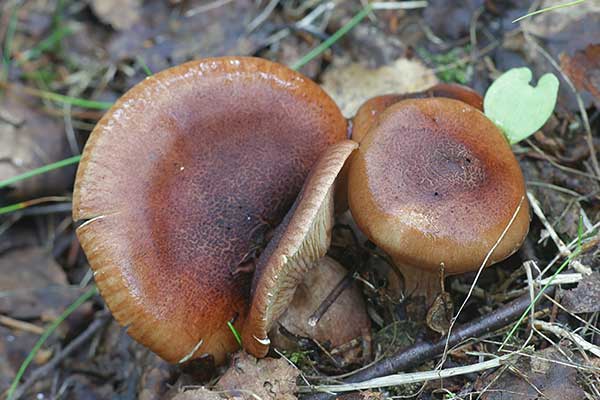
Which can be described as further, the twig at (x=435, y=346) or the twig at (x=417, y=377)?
the twig at (x=435, y=346)

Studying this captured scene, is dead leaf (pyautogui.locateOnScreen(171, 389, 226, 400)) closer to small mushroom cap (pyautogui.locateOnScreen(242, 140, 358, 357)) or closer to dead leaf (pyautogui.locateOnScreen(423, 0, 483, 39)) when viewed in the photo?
small mushroom cap (pyautogui.locateOnScreen(242, 140, 358, 357))

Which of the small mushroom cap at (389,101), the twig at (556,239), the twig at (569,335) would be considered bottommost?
the twig at (569,335)

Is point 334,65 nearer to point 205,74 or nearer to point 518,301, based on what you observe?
point 205,74

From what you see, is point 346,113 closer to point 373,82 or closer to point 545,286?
point 373,82

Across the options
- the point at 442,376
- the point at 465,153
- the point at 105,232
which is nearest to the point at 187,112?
the point at 105,232

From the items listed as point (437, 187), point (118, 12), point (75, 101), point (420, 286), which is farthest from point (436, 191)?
point (118, 12)

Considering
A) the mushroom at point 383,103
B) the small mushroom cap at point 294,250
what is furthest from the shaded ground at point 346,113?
the mushroom at point 383,103

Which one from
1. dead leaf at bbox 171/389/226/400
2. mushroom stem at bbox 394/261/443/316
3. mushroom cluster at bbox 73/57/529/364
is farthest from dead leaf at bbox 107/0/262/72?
dead leaf at bbox 171/389/226/400

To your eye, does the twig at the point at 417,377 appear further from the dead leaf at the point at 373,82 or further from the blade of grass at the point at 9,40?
the blade of grass at the point at 9,40
